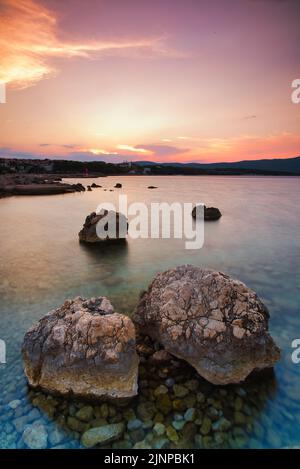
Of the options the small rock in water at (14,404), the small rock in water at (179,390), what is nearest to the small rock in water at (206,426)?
the small rock in water at (179,390)

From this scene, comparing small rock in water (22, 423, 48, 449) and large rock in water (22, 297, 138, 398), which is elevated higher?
large rock in water (22, 297, 138, 398)

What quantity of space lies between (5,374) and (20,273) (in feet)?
24.3

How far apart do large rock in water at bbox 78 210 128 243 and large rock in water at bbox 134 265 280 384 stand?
11341 millimetres

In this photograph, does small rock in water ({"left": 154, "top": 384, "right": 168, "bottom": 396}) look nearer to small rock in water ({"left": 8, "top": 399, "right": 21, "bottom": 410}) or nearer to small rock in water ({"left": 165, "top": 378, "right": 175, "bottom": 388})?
small rock in water ({"left": 165, "top": 378, "right": 175, "bottom": 388})

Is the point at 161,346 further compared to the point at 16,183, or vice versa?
the point at 16,183

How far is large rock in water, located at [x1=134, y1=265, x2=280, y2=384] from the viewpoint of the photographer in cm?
599

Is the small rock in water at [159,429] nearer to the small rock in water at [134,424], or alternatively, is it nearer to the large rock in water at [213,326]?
the small rock in water at [134,424]

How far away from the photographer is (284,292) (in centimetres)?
1082

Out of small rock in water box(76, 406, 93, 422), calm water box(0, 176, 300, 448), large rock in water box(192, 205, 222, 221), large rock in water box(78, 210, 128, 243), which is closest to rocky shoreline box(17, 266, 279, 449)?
small rock in water box(76, 406, 93, 422)

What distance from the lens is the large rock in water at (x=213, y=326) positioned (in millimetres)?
5988

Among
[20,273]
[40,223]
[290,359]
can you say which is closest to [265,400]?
[290,359]

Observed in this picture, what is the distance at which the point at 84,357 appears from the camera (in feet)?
18.4

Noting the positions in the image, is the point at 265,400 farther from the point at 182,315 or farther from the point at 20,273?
the point at 20,273
